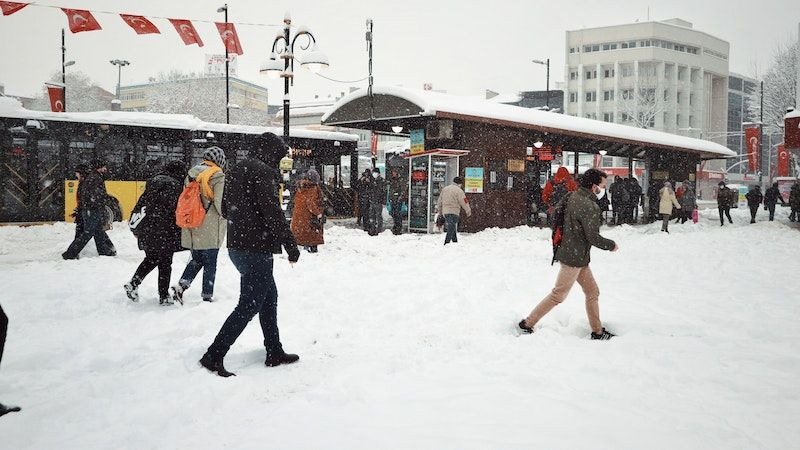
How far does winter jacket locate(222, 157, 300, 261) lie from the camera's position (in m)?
4.32

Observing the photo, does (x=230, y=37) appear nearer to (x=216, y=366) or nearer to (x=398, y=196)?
(x=398, y=196)

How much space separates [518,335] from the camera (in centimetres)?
570

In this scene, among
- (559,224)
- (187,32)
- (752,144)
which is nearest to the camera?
(559,224)

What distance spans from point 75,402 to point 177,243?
3.00 meters

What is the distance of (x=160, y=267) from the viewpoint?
658cm

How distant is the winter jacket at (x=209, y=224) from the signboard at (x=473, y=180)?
11465 mm

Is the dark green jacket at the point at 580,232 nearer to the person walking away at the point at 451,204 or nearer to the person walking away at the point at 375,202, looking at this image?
the person walking away at the point at 451,204

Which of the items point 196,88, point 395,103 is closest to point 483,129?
point 395,103

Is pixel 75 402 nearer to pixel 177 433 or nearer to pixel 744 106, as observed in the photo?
pixel 177 433

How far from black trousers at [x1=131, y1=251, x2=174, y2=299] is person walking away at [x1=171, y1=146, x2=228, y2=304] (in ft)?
0.42

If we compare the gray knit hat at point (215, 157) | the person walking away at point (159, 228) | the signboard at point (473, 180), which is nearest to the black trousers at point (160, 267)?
the person walking away at point (159, 228)

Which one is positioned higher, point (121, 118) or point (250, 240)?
point (121, 118)

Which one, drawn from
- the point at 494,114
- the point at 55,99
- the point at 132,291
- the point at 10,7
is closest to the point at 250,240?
the point at 132,291

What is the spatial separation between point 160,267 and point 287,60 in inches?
333
